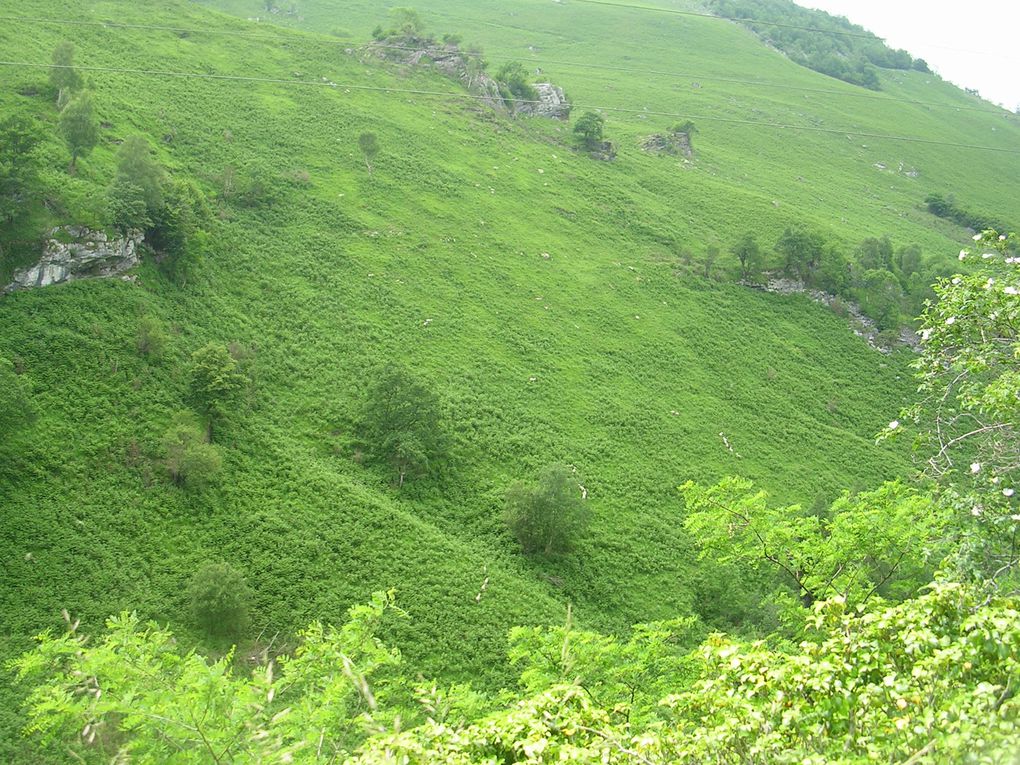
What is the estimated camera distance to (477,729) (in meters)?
7.78

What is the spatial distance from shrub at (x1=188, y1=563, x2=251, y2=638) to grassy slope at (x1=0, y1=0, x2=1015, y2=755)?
66.7 inches

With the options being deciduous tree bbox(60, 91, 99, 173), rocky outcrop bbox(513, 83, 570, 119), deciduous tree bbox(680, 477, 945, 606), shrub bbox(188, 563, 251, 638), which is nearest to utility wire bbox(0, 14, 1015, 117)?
rocky outcrop bbox(513, 83, 570, 119)

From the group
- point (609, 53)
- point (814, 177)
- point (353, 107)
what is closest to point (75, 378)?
point (353, 107)

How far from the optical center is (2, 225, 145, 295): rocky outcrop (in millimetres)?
38000

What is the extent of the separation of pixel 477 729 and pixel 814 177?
124653 millimetres

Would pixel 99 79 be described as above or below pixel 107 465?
above

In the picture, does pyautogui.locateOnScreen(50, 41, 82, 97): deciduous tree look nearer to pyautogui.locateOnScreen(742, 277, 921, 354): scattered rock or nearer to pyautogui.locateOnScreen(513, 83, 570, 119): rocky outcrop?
pyautogui.locateOnScreen(513, 83, 570, 119): rocky outcrop

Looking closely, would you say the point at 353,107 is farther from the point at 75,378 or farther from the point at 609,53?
the point at 609,53

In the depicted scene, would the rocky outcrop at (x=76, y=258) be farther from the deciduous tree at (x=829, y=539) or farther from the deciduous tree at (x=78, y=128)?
the deciduous tree at (x=829, y=539)

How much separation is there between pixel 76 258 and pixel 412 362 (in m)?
21.9

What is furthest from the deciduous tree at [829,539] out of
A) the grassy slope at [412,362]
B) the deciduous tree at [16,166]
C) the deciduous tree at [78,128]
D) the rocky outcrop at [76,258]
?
the deciduous tree at [78,128]

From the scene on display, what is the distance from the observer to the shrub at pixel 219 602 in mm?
26750

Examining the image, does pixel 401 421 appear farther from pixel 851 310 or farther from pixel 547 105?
pixel 547 105

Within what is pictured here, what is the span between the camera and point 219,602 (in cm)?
2681
